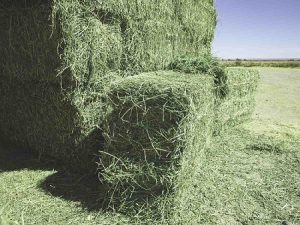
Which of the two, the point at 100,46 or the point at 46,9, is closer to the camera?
the point at 46,9

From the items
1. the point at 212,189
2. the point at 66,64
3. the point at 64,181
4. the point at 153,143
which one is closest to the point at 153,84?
the point at 153,143

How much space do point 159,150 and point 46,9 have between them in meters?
2.75

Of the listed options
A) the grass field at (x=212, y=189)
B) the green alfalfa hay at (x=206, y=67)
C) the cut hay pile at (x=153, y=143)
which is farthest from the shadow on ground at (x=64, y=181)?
the green alfalfa hay at (x=206, y=67)

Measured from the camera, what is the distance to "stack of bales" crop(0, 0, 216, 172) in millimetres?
5867

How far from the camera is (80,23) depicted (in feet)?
19.2

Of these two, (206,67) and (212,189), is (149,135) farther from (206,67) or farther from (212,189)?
(206,67)

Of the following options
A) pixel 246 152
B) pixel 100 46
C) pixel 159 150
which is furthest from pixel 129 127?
pixel 246 152

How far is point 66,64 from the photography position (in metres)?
5.84

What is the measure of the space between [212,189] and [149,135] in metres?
1.50

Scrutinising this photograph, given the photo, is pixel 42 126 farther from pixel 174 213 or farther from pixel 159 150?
pixel 174 213

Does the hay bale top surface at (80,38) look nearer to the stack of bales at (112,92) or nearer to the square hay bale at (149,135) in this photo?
the stack of bales at (112,92)

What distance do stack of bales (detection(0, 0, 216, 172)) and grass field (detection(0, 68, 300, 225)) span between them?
50 cm

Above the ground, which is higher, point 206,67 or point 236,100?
point 206,67

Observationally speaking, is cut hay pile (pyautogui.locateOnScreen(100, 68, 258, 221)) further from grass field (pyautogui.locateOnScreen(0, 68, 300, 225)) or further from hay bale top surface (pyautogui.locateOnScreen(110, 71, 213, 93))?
grass field (pyautogui.locateOnScreen(0, 68, 300, 225))
